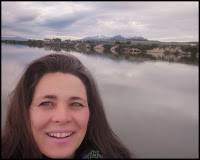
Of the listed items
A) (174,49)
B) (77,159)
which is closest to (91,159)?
(77,159)

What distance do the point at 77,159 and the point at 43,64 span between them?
0.72 m

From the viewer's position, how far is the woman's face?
1199 mm

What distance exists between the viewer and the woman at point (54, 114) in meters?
1.21

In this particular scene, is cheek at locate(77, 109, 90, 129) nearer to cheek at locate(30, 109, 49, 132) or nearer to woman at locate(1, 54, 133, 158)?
woman at locate(1, 54, 133, 158)

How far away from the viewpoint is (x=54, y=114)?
120 centimetres

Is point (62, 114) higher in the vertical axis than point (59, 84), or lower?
lower

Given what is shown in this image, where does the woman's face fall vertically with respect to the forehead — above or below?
below

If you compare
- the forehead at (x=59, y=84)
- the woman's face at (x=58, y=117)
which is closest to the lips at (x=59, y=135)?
the woman's face at (x=58, y=117)

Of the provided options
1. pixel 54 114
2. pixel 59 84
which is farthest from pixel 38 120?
pixel 59 84

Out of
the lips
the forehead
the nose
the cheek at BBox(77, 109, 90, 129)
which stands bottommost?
the lips

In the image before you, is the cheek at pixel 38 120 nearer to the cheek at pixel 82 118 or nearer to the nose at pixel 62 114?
the nose at pixel 62 114

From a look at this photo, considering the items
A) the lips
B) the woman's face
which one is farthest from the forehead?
the lips

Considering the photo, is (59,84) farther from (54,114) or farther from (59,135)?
(59,135)

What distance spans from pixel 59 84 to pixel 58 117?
0.69ft
